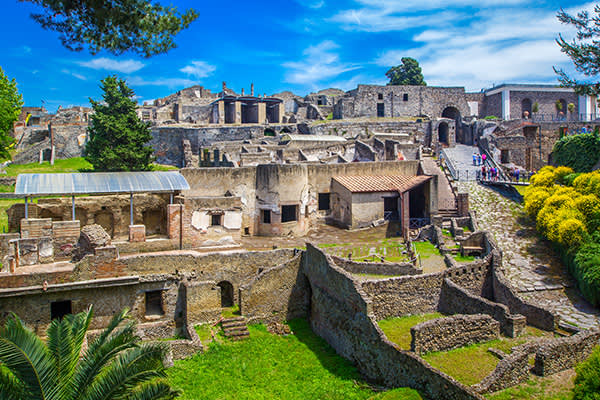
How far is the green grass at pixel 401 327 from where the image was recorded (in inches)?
583

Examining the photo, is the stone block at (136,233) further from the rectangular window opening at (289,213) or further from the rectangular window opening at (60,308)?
the rectangular window opening at (289,213)

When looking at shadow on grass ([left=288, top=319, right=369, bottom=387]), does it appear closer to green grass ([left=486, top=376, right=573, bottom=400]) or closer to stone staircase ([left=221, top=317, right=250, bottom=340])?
stone staircase ([left=221, top=317, right=250, bottom=340])

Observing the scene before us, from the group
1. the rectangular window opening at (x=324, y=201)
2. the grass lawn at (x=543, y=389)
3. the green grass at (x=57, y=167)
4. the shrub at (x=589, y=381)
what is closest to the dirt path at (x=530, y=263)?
the grass lawn at (x=543, y=389)

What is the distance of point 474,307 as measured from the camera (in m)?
16.1

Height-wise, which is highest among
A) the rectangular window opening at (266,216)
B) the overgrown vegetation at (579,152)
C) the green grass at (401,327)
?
the overgrown vegetation at (579,152)

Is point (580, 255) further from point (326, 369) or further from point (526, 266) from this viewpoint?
point (326, 369)

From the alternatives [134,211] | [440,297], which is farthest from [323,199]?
[440,297]

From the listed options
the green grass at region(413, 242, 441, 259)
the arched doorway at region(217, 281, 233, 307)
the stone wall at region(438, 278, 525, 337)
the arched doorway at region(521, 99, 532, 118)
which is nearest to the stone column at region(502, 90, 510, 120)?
the arched doorway at region(521, 99, 532, 118)

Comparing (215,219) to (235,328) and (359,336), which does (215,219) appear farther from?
(359,336)

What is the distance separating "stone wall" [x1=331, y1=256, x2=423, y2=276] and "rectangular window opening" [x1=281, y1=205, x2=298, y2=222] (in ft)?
26.1

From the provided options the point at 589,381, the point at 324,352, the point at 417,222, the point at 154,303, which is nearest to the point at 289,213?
the point at 417,222

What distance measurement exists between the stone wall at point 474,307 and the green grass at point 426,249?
14.9 ft

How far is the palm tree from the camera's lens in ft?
28.9

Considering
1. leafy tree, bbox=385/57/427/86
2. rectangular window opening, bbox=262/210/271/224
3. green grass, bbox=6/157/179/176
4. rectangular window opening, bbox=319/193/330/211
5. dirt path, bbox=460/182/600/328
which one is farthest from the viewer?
leafy tree, bbox=385/57/427/86
